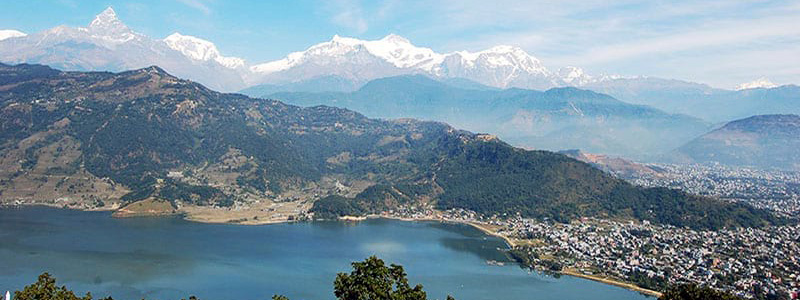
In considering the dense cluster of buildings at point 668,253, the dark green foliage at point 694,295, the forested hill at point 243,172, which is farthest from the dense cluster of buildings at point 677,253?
the dark green foliage at point 694,295

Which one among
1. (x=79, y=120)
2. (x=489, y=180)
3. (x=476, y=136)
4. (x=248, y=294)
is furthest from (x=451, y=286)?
(x=79, y=120)

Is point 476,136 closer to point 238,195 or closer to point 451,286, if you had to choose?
point 238,195

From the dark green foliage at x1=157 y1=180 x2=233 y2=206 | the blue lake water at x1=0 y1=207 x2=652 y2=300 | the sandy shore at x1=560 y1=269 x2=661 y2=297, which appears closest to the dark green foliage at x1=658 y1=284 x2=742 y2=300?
the blue lake water at x1=0 y1=207 x2=652 y2=300

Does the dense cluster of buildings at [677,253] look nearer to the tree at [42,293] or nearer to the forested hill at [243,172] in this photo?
the forested hill at [243,172]

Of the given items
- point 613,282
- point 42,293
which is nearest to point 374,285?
point 42,293

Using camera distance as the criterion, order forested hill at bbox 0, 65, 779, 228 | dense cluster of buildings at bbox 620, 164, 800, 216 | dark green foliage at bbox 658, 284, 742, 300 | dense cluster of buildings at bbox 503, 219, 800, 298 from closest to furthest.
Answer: dark green foliage at bbox 658, 284, 742, 300 → dense cluster of buildings at bbox 503, 219, 800, 298 → forested hill at bbox 0, 65, 779, 228 → dense cluster of buildings at bbox 620, 164, 800, 216

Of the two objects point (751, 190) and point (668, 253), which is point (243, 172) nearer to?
point (668, 253)

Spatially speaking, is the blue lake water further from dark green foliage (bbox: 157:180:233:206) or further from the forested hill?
the forested hill
